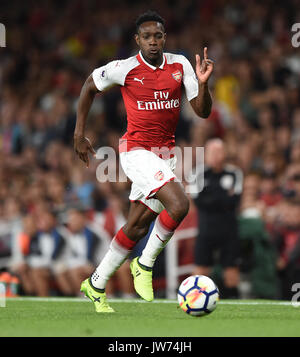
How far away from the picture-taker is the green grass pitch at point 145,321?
6.30 metres

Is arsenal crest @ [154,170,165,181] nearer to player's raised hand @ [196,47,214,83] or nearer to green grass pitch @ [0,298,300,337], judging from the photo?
player's raised hand @ [196,47,214,83]

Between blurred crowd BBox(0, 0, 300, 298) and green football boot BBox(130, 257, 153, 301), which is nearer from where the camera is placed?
green football boot BBox(130, 257, 153, 301)

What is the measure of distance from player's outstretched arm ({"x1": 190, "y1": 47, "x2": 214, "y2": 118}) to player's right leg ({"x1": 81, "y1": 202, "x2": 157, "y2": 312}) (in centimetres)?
103

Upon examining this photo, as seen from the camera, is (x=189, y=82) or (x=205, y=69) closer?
(x=205, y=69)

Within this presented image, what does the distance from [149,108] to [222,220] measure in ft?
14.1

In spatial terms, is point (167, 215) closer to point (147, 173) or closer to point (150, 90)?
point (147, 173)

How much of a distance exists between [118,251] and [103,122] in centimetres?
807

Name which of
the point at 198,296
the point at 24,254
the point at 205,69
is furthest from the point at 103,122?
the point at 198,296

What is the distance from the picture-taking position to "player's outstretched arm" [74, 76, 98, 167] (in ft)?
26.1

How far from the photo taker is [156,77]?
7.96 m

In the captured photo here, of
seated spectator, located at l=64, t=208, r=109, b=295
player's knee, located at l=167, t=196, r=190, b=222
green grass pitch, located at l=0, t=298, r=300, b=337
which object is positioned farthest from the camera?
seated spectator, located at l=64, t=208, r=109, b=295

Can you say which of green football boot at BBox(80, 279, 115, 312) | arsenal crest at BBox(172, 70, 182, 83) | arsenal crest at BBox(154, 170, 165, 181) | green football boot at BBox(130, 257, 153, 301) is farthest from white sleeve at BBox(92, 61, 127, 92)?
green football boot at BBox(80, 279, 115, 312)

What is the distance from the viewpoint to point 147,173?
7645 millimetres
